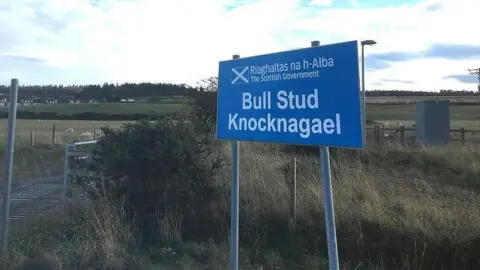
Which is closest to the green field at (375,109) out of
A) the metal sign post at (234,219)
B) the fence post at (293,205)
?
the fence post at (293,205)

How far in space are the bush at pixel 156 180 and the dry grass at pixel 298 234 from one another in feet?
0.74

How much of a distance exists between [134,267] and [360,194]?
151 inches

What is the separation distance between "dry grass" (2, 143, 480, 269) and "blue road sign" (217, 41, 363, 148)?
2.21m

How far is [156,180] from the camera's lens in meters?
7.36

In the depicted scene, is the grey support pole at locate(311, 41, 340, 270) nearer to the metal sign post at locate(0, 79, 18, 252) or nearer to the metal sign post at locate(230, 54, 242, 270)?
the metal sign post at locate(230, 54, 242, 270)

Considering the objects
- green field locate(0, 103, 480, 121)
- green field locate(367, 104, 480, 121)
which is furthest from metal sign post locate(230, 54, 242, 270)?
green field locate(0, 103, 480, 121)

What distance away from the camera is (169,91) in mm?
43969

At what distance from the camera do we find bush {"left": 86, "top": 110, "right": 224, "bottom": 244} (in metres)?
7.25

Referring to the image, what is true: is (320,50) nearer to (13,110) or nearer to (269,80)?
(269,80)

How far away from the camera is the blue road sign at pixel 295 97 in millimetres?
3443

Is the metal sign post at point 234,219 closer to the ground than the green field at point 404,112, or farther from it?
closer to the ground

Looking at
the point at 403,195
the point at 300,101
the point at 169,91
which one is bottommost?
the point at 403,195

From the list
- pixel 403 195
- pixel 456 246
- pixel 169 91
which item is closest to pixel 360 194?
pixel 403 195

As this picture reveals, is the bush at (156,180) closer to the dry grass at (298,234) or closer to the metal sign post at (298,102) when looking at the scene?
the dry grass at (298,234)
